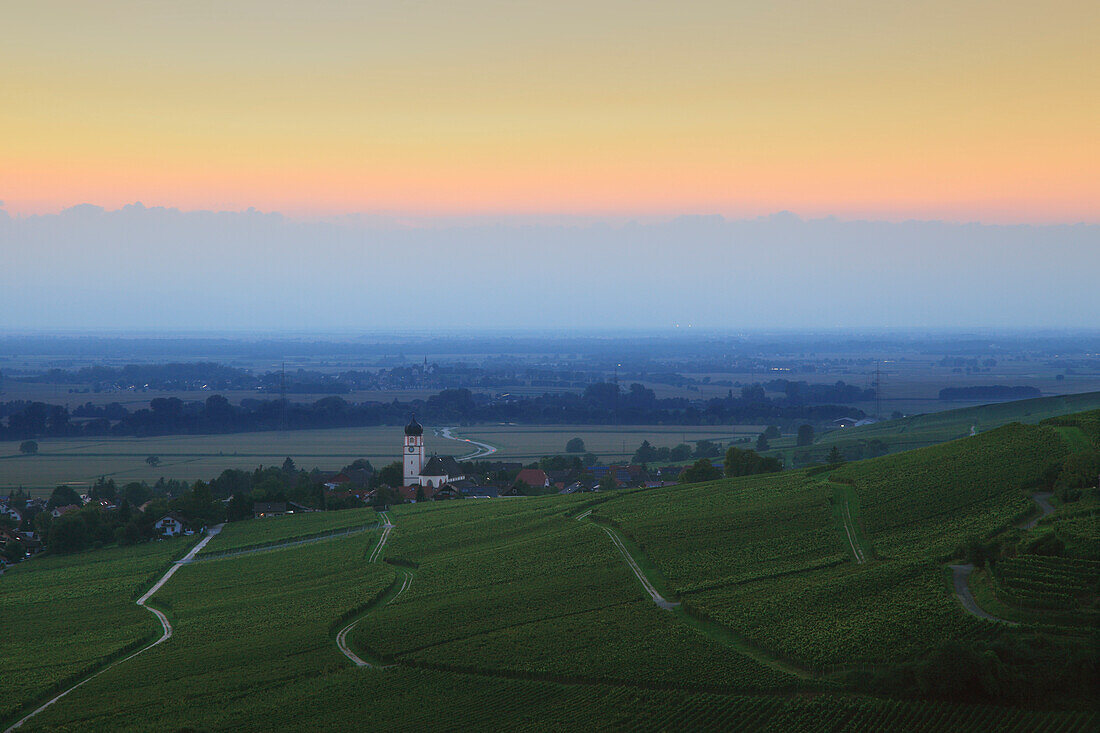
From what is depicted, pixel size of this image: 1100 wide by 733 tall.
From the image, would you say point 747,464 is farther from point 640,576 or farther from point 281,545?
point 640,576

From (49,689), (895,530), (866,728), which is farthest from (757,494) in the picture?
(49,689)

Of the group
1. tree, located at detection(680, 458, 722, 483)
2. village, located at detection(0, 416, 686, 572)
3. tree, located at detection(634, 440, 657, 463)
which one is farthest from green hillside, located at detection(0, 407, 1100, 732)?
tree, located at detection(634, 440, 657, 463)

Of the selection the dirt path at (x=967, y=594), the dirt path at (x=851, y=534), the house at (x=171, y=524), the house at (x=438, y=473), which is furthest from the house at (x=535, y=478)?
the dirt path at (x=967, y=594)

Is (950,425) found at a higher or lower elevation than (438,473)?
higher

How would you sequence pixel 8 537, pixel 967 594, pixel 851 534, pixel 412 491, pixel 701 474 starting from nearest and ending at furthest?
pixel 967 594
pixel 851 534
pixel 8 537
pixel 701 474
pixel 412 491

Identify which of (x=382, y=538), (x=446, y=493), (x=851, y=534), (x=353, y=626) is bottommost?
(x=446, y=493)

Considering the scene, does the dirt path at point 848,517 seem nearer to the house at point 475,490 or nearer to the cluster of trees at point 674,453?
the house at point 475,490

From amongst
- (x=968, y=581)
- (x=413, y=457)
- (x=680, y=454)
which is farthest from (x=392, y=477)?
(x=968, y=581)
